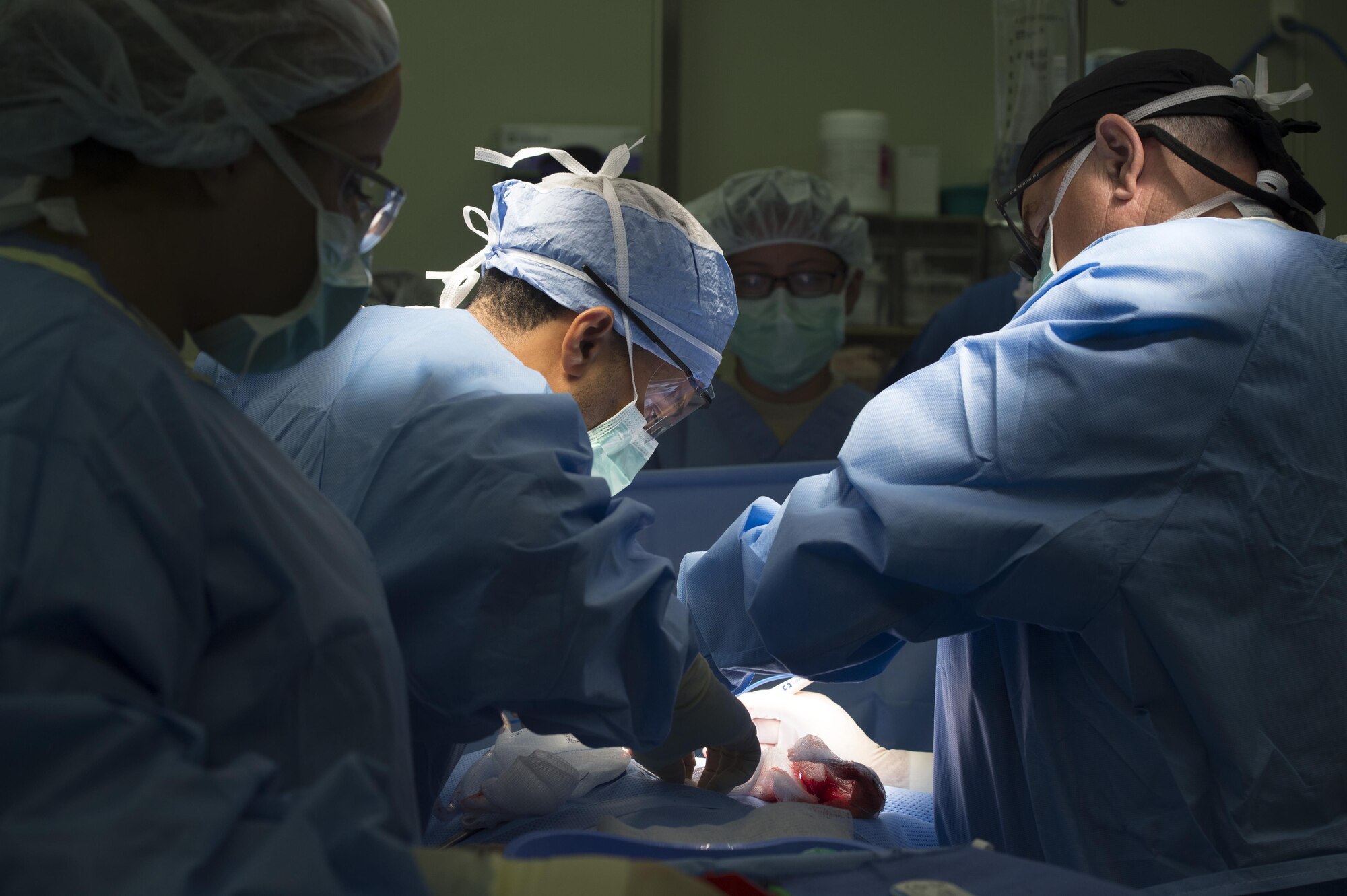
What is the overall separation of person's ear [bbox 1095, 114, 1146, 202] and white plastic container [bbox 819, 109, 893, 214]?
3014 millimetres

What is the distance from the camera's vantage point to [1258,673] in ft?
3.87

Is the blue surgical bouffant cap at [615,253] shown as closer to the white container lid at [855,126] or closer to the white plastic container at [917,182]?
the white container lid at [855,126]

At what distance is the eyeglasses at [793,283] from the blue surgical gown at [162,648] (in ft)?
8.28

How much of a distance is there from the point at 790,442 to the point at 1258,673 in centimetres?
203

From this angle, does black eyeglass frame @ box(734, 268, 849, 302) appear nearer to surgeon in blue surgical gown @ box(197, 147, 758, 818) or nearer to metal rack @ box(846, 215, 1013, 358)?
metal rack @ box(846, 215, 1013, 358)

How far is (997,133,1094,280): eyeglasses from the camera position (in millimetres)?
1529

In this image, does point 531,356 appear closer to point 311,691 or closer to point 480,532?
point 480,532

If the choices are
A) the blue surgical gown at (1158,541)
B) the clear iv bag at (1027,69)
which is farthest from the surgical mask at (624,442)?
the clear iv bag at (1027,69)

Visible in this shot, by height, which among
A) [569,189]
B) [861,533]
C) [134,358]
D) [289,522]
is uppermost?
[569,189]

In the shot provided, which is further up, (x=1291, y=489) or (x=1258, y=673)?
(x=1291, y=489)

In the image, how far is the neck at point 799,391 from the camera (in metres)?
3.29

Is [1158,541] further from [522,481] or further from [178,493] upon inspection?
[178,493]

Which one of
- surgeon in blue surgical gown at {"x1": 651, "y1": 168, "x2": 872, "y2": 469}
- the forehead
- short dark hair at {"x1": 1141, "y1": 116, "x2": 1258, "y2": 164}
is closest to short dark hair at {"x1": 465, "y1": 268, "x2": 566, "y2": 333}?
short dark hair at {"x1": 1141, "y1": 116, "x2": 1258, "y2": 164}

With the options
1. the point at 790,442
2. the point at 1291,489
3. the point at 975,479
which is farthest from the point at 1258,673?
the point at 790,442
